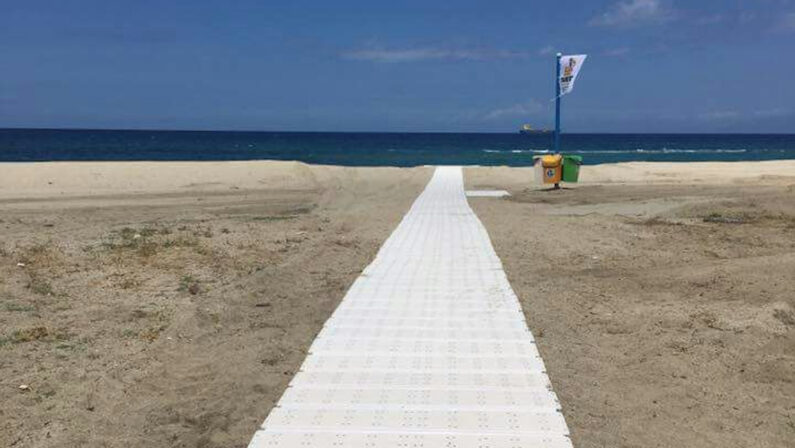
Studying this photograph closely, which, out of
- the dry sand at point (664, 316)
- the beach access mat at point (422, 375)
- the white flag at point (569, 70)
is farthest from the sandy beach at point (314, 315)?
the white flag at point (569, 70)

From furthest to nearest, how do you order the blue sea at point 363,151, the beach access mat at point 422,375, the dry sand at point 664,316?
1. the blue sea at point 363,151
2. the dry sand at point 664,316
3. the beach access mat at point 422,375

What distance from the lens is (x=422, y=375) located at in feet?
17.9

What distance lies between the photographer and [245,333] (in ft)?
21.9

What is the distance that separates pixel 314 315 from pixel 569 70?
A: 15.8 m

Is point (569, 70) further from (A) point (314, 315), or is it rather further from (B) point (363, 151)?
(B) point (363, 151)

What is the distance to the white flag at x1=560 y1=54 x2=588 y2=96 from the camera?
20797 millimetres

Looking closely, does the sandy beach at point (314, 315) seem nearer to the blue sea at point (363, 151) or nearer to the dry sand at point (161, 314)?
the dry sand at point (161, 314)

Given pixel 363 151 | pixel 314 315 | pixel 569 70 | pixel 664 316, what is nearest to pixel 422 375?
pixel 314 315

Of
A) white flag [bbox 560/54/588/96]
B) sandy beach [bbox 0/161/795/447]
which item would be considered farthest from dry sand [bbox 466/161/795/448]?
white flag [bbox 560/54/588/96]

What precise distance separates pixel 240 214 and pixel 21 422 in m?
12.6

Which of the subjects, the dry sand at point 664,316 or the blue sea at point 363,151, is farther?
the blue sea at point 363,151

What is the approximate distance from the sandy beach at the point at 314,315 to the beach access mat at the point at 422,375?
0.18 meters

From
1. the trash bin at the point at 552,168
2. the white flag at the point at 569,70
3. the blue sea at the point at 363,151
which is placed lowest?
the blue sea at the point at 363,151

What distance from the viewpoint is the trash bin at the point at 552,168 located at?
22.5 meters
